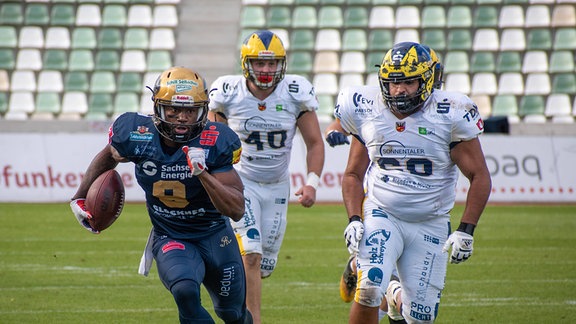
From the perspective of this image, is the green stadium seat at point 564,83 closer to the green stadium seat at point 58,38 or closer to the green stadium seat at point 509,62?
→ the green stadium seat at point 509,62

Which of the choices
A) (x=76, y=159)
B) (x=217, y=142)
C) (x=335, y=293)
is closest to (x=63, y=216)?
(x=76, y=159)

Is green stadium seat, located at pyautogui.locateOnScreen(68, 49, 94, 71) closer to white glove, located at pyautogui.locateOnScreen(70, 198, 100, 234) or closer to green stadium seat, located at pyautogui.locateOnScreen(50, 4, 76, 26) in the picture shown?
green stadium seat, located at pyautogui.locateOnScreen(50, 4, 76, 26)

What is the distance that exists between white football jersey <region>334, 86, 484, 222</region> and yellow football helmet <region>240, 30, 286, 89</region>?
1.16 meters

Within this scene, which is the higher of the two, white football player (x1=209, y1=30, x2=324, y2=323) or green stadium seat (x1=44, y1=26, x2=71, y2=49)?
white football player (x1=209, y1=30, x2=324, y2=323)

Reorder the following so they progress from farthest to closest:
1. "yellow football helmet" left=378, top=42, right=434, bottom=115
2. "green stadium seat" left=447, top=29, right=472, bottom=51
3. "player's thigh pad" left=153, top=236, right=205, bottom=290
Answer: "green stadium seat" left=447, top=29, right=472, bottom=51
"yellow football helmet" left=378, top=42, right=434, bottom=115
"player's thigh pad" left=153, top=236, right=205, bottom=290

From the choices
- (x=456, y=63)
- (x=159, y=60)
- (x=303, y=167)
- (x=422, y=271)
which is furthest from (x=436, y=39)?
(x=422, y=271)

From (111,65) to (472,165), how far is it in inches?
589

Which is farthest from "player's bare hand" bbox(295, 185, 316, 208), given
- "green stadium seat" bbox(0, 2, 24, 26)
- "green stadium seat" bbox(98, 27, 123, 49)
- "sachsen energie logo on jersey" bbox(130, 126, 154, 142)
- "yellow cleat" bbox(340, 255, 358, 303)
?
"green stadium seat" bbox(0, 2, 24, 26)

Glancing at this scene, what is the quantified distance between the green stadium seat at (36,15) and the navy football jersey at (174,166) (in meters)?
15.8

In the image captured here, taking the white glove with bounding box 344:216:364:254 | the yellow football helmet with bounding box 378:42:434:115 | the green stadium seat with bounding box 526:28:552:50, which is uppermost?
the yellow football helmet with bounding box 378:42:434:115

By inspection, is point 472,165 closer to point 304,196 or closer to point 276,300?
point 304,196

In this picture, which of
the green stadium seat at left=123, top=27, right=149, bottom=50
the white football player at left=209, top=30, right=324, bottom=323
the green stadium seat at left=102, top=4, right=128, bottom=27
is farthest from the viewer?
the green stadium seat at left=102, top=4, right=128, bottom=27

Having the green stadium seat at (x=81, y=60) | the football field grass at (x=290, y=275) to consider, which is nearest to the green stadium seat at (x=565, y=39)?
the football field grass at (x=290, y=275)

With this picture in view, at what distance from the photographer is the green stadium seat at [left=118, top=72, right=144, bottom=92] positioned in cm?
1902
